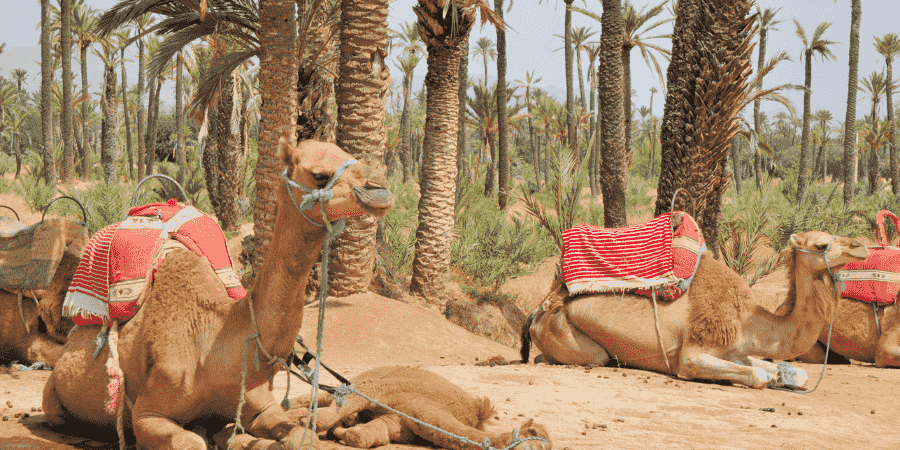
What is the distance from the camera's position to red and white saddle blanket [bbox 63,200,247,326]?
3.66 metres

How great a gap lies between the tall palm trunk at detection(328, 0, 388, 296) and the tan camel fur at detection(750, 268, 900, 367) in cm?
609

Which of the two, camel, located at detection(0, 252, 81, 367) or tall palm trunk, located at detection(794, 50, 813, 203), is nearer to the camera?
camel, located at detection(0, 252, 81, 367)

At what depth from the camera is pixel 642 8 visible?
23.8 m

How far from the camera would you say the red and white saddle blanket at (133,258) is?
3.66 meters

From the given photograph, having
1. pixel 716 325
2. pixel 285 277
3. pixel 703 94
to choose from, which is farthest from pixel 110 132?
pixel 285 277

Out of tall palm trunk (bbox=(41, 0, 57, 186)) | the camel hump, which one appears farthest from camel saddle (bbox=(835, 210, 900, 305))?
tall palm trunk (bbox=(41, 0, 57, 186))

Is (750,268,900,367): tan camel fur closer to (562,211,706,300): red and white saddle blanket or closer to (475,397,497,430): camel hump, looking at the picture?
(562,211,706,300): red and white saddle blanket

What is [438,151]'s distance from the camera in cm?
1144

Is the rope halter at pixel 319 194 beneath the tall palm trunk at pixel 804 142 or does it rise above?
beneath

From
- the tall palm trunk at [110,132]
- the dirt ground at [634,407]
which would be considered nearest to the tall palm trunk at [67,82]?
the tall palm trunk at [110,132]

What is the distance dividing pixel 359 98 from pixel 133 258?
6.22 metres

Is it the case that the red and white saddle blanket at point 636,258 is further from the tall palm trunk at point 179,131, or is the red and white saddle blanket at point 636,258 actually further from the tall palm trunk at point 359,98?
the tall palm trunk at point 179,131

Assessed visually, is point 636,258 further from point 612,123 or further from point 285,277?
point 612,123

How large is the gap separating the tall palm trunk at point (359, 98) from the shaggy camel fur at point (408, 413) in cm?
535
